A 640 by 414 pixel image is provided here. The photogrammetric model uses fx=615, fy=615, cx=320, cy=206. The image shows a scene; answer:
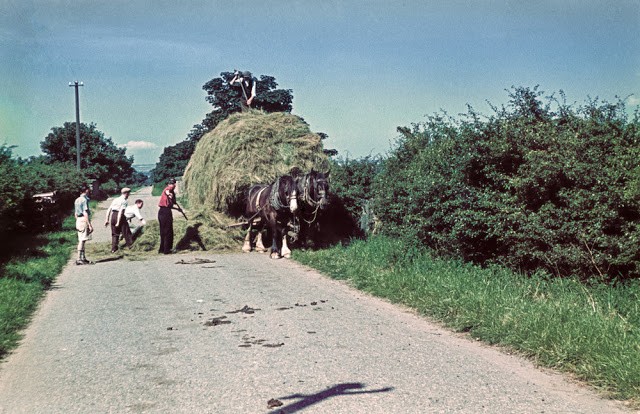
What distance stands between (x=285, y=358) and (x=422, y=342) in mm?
1511

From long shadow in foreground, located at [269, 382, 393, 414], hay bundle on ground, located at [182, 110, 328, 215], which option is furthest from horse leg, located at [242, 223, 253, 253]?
long shadow in foreground, located at [269, 382, 393, 414]

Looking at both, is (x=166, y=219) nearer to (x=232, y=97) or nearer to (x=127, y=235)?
(x=127, y=235)

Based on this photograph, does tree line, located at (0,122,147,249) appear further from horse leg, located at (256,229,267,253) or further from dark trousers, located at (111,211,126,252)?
horse leg, located at (256,229,267,253)

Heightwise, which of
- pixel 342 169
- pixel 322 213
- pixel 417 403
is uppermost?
pixel 342 169

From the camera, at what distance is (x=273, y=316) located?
25.7 feet

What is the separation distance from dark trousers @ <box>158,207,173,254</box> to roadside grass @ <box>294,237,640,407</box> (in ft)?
17.0

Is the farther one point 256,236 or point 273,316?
point 256,236

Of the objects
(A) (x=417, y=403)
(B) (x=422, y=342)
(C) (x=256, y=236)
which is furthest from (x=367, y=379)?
(C) (x=256, y=236)

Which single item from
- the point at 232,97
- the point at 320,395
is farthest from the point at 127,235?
the point at 232,97

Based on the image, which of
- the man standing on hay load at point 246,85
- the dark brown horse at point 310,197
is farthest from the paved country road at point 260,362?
the man standing on hay load at point 246,85

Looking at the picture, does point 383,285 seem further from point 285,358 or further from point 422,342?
point 285,358

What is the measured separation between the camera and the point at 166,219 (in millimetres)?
14703

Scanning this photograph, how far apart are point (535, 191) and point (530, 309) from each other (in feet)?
8.53

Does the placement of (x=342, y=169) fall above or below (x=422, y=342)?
above
